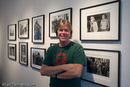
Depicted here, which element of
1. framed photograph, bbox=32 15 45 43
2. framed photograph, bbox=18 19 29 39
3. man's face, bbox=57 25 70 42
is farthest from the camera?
framed photograph, bbox=18 19 29 39

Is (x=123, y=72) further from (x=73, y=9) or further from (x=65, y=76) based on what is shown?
(x=73, y=9)

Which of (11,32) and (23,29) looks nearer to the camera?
(23,29)

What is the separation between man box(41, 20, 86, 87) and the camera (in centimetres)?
139

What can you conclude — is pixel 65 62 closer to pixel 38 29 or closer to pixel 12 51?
pixel 38 29

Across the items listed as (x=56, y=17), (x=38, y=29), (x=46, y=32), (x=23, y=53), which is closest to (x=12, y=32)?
(x=23, y=53)

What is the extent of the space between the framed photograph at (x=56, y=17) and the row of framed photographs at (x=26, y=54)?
413mm

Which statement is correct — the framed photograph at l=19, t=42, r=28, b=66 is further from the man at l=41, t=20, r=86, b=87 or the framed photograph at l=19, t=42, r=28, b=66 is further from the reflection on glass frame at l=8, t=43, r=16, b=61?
the man at l=41, t=20, r=86, b=87

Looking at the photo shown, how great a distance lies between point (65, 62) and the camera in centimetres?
151

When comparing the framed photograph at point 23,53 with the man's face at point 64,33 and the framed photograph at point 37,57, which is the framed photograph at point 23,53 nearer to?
the framed photograph at point 37,57

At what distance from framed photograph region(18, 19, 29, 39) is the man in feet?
3.98

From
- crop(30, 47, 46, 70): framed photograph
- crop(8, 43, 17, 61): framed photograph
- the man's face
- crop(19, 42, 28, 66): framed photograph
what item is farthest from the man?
crop(8, 43, 17, 61): framed photograph

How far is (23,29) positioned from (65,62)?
164 cm

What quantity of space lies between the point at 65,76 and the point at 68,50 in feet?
1.01

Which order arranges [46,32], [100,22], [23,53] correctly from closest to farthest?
[100,22]
[46,32]
[23,53]
